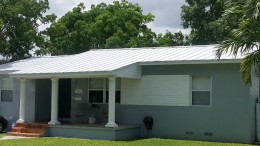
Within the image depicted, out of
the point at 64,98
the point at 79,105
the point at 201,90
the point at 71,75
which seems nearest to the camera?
the point at 201,90

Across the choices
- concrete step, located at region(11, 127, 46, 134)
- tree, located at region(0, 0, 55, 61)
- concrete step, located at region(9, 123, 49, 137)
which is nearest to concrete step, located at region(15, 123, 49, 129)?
concrete step, located at region(9, 123, 49, 137)

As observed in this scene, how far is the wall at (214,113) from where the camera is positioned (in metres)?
18.3

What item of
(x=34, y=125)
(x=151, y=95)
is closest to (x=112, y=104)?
(x=151, y=95)

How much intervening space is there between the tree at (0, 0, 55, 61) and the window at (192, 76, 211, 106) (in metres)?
17.2

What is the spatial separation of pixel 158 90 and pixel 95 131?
3.28 m

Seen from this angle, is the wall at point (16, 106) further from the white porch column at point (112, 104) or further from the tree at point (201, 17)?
the tree at point (201, 17)

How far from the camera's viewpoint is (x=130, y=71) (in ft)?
66.0

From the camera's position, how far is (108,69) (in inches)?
759

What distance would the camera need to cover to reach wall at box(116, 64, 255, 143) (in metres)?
18.3

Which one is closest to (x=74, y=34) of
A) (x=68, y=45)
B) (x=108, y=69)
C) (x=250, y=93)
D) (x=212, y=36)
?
(x=68, y=45)

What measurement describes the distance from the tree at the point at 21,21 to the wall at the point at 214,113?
15.4 metres

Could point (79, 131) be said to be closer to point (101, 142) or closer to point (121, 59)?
point (101, 142)

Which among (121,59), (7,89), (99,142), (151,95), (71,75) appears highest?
(121,59)

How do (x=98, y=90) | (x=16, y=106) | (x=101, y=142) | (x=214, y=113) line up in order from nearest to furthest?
(x=101, y=142), (x=214, y=113), (x=98, y=90), (x=16, y=106)
